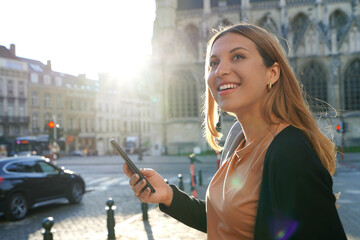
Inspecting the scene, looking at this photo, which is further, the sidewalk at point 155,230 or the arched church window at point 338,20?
the arched church window at point 338,20

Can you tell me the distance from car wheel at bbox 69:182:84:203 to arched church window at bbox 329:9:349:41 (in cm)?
3322

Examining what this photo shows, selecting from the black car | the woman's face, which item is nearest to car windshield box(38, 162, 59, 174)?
the black car

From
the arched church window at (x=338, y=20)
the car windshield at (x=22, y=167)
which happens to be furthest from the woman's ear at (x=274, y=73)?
the arched church window at (x=338, y=20)

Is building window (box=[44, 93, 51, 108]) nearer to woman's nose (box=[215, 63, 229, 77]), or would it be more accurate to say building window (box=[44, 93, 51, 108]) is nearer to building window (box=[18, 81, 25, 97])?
building window (box=[18, 81, 25, 97])

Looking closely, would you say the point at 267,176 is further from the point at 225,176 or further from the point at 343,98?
the point at 343,98

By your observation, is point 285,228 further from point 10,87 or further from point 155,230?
point 10,87

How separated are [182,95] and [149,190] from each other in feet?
117

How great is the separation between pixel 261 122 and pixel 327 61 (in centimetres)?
3676

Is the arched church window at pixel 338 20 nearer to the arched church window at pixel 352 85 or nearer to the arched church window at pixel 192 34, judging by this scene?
the arched church window at pixel 352 85

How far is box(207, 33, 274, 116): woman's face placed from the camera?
60.4 inches

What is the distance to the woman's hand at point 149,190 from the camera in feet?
5.57

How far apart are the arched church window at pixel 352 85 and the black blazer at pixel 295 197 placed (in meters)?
37.5

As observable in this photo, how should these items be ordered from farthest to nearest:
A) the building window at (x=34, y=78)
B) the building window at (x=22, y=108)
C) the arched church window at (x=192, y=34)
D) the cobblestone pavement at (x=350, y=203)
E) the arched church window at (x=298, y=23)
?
the building window at (x=34, y=78) → the building window at (x=22, y=108) → the arched church window at (x=192, y=34) → the arched church window at (x=298, y=23) → the cobblestone pavement at (x=350, y=203)

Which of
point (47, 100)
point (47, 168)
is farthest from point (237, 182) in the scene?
point (47, 100)
